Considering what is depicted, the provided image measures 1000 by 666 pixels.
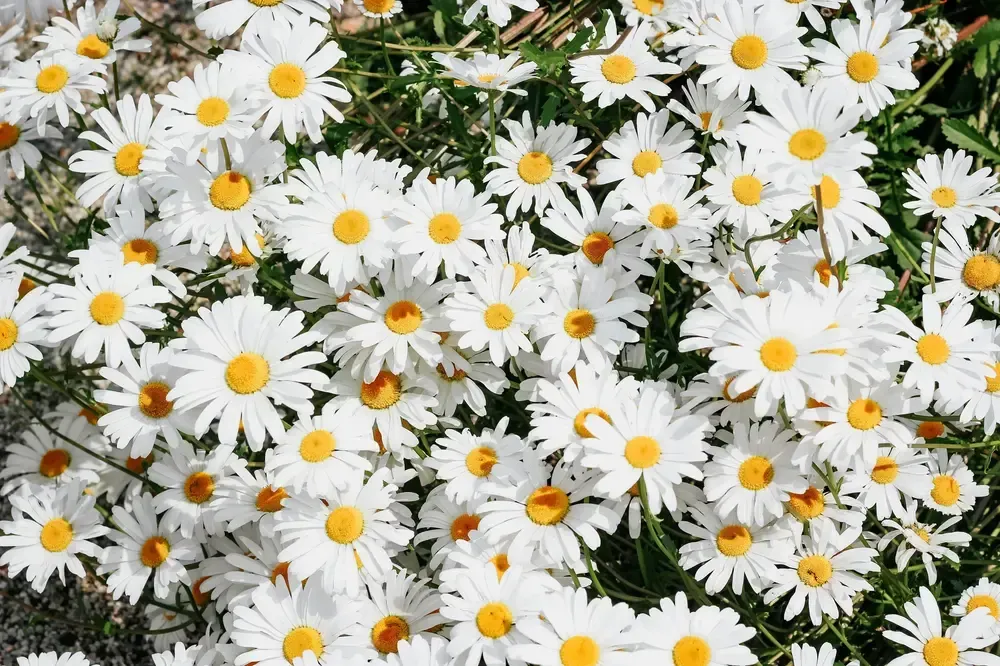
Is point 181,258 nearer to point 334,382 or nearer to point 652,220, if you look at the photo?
point 334,382

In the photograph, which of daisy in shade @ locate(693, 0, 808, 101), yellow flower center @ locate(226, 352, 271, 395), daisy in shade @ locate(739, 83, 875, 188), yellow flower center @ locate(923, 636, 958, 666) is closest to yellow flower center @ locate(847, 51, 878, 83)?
daisy in shade @ locate(693, 0, 808, 101)

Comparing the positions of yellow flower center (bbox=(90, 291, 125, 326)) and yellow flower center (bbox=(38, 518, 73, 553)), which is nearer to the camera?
yellow flower center (bbox=(90, 291, 125, 326))

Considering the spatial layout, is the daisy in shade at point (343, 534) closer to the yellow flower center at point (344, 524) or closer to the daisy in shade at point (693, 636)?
the yellow flower center at point (344, 524)

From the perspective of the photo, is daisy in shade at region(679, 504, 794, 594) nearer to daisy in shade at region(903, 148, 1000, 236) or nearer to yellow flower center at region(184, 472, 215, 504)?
daisy in shade at region(903, 148, 1000, 236)

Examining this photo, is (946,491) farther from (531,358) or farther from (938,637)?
(531,358)

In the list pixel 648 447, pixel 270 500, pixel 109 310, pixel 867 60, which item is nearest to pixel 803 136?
pixel 867 60

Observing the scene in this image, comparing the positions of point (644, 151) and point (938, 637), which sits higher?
point (644, 151)
